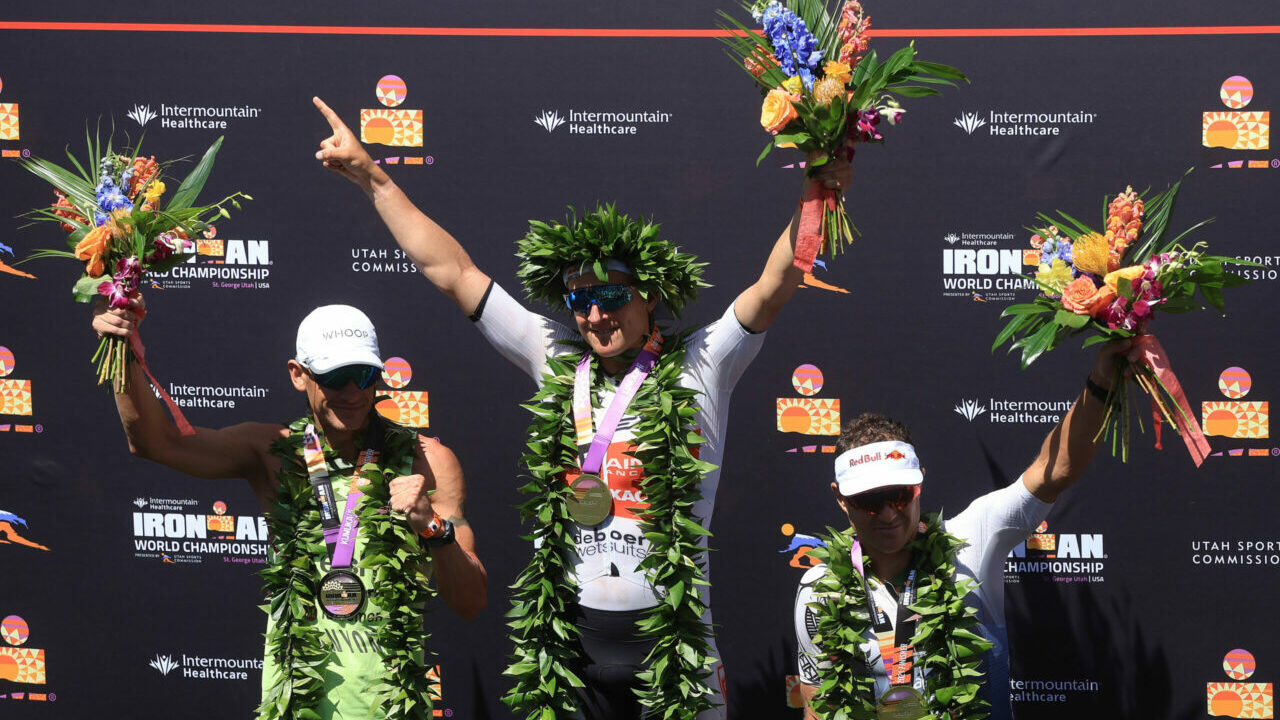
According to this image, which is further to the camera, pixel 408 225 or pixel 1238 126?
pixel 1238 126

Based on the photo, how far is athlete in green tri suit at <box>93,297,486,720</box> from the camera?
311 cm

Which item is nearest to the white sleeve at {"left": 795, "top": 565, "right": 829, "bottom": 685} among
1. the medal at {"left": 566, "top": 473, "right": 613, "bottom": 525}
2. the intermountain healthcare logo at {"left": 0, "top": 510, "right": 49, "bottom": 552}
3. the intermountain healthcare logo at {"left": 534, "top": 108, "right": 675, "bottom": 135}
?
the medal at {"left": 566, "top": 473, "right": 613, "bottom": 525}

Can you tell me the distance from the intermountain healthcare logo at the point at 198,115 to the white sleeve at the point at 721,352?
6.78 feet

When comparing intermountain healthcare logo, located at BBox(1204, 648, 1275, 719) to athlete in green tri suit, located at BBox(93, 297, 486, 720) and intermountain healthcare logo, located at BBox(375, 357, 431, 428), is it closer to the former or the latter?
athlete in green tri suit, located at BBox(93, 297, 486, 720)

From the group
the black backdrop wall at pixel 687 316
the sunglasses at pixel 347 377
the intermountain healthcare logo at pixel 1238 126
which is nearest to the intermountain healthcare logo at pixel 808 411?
the black backdrop wall at pixel 687 316

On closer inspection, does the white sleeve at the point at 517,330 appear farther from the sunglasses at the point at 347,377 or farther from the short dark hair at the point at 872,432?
the short dark hair at the point at 872,432

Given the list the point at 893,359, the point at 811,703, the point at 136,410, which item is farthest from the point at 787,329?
the point at 136,410

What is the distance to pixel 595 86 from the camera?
4289mm

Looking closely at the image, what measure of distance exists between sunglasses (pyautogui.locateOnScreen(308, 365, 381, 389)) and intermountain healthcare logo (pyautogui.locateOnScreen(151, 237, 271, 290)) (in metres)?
1.38

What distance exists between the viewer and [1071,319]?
9.78 feet

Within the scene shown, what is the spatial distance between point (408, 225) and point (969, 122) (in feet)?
6.73

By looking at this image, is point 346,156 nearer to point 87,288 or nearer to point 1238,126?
point 87,288

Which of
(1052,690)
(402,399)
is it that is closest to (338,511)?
(402,399)

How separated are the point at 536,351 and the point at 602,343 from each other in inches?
11.0
